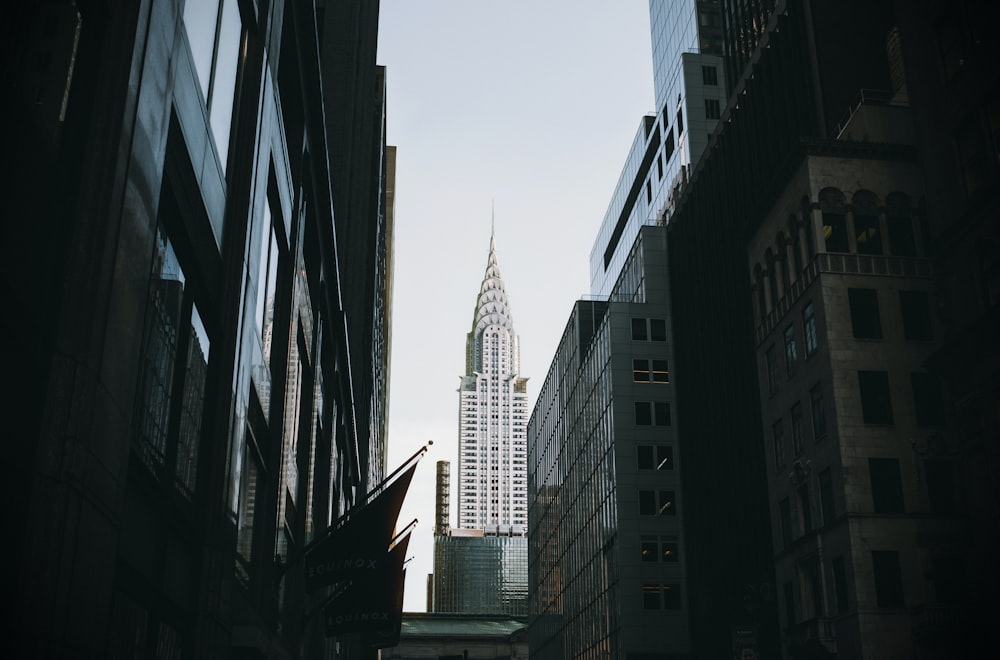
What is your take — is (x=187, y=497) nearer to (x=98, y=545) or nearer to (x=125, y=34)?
(x=98, y=545)

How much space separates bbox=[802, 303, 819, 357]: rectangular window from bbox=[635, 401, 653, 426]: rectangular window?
117ft

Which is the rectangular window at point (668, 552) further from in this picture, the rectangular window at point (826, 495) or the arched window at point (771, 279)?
the rectangular window at point (826, 495)

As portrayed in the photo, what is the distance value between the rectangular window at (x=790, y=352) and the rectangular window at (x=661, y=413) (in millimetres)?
33725

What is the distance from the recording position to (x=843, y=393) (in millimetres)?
47156

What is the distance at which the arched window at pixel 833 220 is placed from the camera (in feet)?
166

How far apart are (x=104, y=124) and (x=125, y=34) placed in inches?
49.2

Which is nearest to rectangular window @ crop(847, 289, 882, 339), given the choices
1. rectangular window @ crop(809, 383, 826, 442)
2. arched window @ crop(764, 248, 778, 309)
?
rectangular window @ crop(809, 383, 826, 442)

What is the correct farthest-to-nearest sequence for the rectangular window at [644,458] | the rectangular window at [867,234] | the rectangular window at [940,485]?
the rectangular window at [644,458] → the rectangular window at [867,234] → the rectangular window at [940,485]

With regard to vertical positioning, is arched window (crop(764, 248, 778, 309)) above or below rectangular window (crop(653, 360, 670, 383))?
below

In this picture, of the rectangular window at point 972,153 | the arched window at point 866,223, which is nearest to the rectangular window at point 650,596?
the arched window at point 866,223

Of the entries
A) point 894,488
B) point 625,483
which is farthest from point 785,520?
point 625,483

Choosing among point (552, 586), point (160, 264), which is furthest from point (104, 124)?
point (552, 586)

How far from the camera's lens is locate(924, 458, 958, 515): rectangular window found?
45.5 metres

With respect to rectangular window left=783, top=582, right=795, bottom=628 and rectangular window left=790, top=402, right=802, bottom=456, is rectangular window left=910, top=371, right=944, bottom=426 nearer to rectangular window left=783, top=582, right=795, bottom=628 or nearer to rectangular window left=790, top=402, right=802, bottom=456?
rectangular window left=790, top=402, right=802, bottom=456
